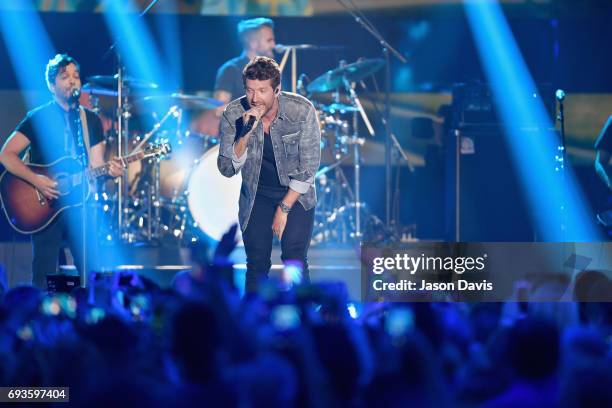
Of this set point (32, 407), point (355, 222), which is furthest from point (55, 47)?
point (32, 407)

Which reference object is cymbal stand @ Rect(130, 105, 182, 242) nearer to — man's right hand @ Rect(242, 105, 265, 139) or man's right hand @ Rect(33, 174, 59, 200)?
man's right hand @ Rect(33, 174, 59, 200)

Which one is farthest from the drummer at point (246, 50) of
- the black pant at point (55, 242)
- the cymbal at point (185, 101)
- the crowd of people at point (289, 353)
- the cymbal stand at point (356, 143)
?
the crowd of people at point (289, 353)

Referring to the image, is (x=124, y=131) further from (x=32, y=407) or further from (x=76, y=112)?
(x=32, y=407)

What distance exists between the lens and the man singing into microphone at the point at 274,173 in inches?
290

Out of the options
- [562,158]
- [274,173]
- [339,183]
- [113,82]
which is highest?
[113,82]

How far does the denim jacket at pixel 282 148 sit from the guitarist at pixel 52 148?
2.01 metres

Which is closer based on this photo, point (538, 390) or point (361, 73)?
point (538, 390)

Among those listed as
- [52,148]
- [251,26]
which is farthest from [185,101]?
[52,148]

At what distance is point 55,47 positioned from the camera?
13.5 m

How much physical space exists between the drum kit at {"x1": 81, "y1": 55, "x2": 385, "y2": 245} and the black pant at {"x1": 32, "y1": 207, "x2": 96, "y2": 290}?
216cm

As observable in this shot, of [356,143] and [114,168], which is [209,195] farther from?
[114,168]

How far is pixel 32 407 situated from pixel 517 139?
371 inches

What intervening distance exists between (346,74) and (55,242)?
166 inches

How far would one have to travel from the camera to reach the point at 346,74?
39.3 ft
